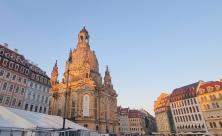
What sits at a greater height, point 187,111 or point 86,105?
point 86,105

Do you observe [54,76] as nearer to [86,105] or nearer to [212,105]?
[86,105]

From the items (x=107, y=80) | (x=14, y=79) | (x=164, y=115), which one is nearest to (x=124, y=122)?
(x=164, y=115)

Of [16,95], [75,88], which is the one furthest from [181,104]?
[16,95]

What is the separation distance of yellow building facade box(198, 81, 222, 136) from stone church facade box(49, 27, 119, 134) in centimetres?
3333

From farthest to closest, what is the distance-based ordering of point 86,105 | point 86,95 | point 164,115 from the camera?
point 164,115
point 86,95
point 86,105

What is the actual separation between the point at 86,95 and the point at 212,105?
4140 centimetres

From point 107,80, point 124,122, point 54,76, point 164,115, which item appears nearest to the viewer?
point 54,76

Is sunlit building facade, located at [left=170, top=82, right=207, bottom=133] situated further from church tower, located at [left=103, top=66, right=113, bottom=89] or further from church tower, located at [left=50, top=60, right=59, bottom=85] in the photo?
church tower, located at [left=50, top=60, right=59, bottom=85]

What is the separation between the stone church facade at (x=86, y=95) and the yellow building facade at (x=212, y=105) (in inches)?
1312

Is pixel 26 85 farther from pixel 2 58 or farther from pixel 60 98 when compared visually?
pixel 60 98

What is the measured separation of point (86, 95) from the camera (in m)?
66.1

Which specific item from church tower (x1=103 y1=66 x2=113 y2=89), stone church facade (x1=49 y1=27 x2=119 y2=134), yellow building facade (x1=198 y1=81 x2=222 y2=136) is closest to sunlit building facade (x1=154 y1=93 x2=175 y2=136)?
yellow building facade (x1=198 y1=81 x2=222 y2=136)

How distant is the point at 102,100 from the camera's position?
2763 inches

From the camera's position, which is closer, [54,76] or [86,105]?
[86,105]
